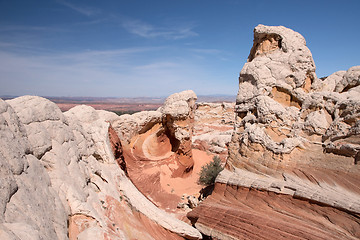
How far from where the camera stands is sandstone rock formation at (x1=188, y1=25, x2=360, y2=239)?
4805mm

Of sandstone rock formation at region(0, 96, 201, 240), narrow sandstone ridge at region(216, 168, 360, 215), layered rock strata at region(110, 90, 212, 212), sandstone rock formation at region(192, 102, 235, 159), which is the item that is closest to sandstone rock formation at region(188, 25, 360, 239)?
narrow sandstone ridge at region(216, 168, 360, 215)

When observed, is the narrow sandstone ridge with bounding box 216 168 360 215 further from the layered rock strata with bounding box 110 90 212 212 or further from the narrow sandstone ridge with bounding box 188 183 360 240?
the layered rock strata with bounding box 110 90 212 212

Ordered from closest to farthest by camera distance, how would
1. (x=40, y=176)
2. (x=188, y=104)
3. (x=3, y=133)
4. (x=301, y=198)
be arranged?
1. (x=3, y=133)
2. (x=40, y=176)
3. (x=301, y=198)
4. (x=188, y=104)

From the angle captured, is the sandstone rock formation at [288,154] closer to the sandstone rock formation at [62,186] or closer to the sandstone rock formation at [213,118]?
the sandstone rock formation at [62,186]

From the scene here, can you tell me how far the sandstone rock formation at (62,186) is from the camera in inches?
121

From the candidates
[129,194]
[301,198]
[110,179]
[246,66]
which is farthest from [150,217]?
[246,66]

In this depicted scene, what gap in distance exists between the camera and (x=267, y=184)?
19.0 feet

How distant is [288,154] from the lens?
5949 millimetres

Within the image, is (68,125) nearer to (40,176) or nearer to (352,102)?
(40,176)

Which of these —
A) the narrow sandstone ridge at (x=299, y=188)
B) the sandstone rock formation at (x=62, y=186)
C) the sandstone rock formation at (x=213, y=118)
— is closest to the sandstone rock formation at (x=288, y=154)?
the narrow sandstone ridge at (x=299, y=188)

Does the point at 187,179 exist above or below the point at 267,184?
below

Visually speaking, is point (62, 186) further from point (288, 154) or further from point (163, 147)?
point (163, 147)

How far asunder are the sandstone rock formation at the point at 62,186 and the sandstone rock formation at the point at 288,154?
1582mm

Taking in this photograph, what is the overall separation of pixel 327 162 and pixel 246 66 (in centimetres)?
392
